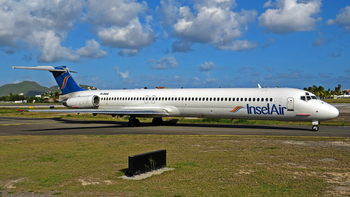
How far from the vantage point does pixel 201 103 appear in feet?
92.4

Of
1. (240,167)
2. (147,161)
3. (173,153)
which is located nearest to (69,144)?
(173,153)

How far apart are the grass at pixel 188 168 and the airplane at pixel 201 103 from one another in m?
8.30

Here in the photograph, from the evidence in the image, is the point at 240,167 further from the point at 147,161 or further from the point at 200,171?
the point at 147,161

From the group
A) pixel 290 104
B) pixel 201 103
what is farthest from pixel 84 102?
pixel 290 104

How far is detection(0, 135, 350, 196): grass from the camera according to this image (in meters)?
8.27

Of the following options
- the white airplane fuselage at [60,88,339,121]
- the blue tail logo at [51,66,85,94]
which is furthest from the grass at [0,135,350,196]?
the blue tail logo at [51,66,85,94]

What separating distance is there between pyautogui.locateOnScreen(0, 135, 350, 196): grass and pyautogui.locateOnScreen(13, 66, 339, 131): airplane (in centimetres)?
830

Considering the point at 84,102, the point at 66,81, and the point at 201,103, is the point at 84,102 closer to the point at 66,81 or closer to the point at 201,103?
the point at 66,81

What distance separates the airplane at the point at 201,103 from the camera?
2438cm

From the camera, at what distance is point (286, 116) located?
2478cm

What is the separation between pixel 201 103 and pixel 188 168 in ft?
58.0

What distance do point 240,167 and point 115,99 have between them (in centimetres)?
2521

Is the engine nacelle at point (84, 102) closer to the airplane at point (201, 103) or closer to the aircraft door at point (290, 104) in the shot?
the airplane at point (201, 103)

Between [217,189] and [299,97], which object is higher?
[299,97]
